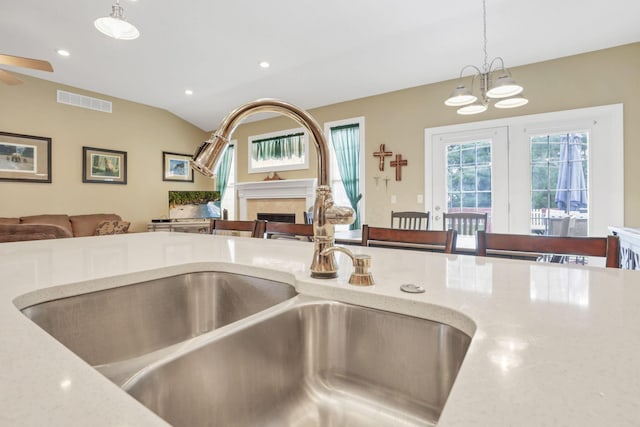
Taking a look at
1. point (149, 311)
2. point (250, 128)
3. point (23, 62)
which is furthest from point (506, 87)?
point (250, 128)

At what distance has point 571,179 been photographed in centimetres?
347

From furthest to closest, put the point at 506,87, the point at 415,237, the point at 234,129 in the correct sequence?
the point at 506,87 → the point at 415,237 → the point at 234,129

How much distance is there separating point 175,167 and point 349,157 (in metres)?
3.41

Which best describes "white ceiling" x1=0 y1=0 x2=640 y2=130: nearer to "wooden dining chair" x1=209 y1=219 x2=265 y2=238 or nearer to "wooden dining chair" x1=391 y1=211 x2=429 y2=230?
"wooden dining chair" x1=391 y1=211 x2=429 y2=230

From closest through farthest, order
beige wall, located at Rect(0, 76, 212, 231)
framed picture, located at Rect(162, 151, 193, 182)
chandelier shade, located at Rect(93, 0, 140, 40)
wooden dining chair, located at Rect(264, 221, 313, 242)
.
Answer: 1. wooden dining chair, located at Rect(264, 221, 313, 242)
2. chandelier shade, located at Rect(93, 0, 140, 40)
3. beige wall, located at Rect(0, 76, 212, 231)
4. framed picture, located at Rect(162, 151, 193, 182)

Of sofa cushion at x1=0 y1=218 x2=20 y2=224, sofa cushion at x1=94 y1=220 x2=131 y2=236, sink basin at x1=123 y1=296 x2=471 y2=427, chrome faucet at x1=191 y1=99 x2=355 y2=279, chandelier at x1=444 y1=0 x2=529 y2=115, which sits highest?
chandelier at x1=444 y1=0 x2=529 y2=115

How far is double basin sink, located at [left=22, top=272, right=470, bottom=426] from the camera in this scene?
1.78ft

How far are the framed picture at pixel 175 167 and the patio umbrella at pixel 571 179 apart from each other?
19.0 ft

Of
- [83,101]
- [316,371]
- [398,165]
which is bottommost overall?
[316,371]

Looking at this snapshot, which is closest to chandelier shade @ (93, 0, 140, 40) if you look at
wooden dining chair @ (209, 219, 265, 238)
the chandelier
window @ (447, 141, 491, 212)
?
wooden dining chair @ (209, 219, 265, 238)

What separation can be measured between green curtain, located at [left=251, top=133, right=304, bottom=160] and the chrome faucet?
476 cm

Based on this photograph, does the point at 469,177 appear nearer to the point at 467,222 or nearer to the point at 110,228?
the point at 467,222

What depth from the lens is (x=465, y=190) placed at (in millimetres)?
4074

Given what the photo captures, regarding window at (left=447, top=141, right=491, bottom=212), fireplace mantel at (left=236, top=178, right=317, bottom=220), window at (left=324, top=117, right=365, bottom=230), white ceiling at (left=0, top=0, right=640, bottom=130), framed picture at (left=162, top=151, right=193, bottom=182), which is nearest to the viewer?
white ceiling at (left=0, top=0, right=640, bottom=130)
